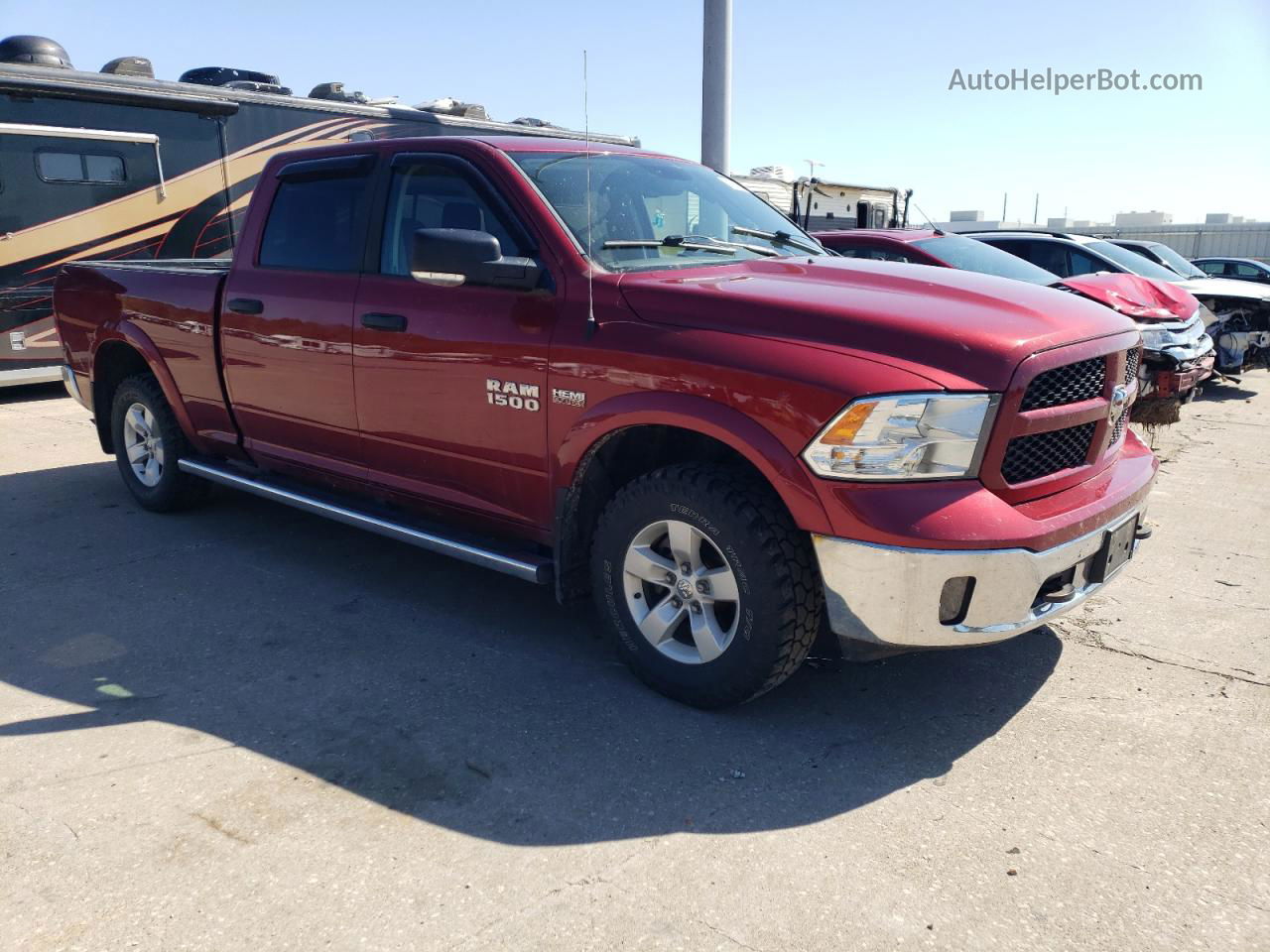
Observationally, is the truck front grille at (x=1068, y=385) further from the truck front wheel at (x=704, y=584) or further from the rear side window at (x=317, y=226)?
the rear side window at (x=317, y=226)

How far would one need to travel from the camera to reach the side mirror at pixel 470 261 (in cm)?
344

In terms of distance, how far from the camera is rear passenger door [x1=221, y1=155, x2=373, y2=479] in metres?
4.38

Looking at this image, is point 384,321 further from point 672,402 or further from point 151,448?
point 151,448

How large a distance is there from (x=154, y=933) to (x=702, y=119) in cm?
929

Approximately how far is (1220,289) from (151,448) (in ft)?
37.1

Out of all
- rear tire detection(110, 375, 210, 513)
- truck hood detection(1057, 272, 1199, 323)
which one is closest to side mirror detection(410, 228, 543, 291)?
rear tire detection(110, 375, 210, 513)

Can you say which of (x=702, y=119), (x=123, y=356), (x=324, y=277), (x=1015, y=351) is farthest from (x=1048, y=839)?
(x=702, y=119)

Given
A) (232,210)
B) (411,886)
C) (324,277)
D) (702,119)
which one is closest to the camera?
(411,886)

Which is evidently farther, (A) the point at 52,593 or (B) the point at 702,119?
(B) the point at 702,119

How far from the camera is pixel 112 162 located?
9.98 meters

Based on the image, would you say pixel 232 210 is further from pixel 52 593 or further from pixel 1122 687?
pixel 1122 687

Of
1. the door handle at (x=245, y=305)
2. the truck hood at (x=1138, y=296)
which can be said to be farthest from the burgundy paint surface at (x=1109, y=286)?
the door handle at (x=245, y=305)

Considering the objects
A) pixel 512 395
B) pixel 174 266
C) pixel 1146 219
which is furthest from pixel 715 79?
pixel 1146 219

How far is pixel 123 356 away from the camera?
6.02m
